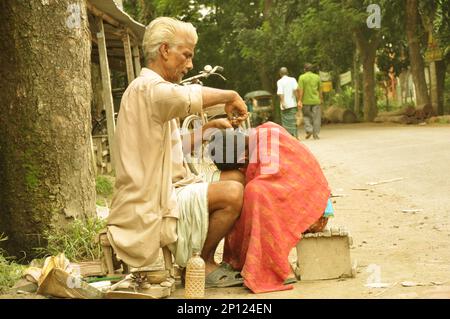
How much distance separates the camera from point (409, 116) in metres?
25.7

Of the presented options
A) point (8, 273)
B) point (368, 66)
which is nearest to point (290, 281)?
→ point (8, 273)

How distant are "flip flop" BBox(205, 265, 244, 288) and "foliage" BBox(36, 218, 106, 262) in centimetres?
121

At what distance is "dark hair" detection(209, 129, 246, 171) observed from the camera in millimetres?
5055

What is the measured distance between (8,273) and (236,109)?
6.59 ft

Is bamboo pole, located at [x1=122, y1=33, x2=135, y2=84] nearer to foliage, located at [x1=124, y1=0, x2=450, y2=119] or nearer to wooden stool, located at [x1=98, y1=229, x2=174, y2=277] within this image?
wooden stool, located at [x1=98, y1=229, x2=174, y2=277]

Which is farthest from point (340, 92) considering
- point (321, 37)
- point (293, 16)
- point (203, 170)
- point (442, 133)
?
point (203, 170)

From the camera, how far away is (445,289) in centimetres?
445

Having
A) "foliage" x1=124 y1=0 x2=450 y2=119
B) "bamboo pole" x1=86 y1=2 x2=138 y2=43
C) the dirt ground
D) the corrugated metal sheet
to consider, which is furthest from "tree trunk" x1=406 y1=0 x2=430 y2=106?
the corrugated metal sheet

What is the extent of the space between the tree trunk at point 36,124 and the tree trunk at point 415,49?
67.3 ft


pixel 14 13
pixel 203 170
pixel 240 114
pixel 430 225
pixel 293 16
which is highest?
pixel 293 16

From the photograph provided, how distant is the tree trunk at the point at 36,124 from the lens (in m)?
5.91

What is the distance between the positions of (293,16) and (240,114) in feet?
93.8

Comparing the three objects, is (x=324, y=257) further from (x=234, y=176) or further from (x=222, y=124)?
(x=222, y=124)
